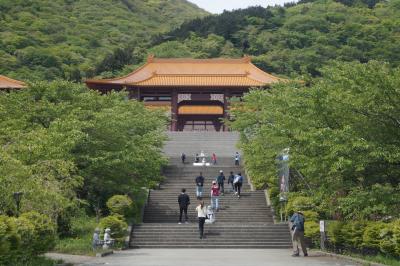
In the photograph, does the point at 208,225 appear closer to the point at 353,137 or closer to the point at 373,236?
the point at 373,236

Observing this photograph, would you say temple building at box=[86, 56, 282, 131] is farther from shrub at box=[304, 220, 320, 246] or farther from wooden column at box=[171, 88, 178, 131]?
shrub at box=[304, 220, 320, 246]

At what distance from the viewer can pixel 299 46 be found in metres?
104

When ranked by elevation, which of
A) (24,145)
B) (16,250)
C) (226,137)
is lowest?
(226,137)

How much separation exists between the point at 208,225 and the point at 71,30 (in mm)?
99830

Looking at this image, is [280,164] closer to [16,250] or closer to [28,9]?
[16,250]

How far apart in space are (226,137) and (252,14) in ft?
248

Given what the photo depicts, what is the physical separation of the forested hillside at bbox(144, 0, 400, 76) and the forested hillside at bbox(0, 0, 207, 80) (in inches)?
466

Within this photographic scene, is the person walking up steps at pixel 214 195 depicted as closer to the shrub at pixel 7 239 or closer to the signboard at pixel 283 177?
the signboard at pixel 283 177

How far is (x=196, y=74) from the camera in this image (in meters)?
61.2

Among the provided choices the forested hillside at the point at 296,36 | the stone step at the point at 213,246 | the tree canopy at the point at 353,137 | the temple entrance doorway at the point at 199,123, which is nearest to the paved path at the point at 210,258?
the stone step at the point at 213,246

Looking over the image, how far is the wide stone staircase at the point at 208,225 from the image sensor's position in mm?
23359

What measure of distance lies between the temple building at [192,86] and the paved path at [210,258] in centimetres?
3628

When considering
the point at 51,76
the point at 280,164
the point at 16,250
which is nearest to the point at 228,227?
the point at 280,164

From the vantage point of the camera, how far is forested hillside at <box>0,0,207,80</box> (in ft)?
294
